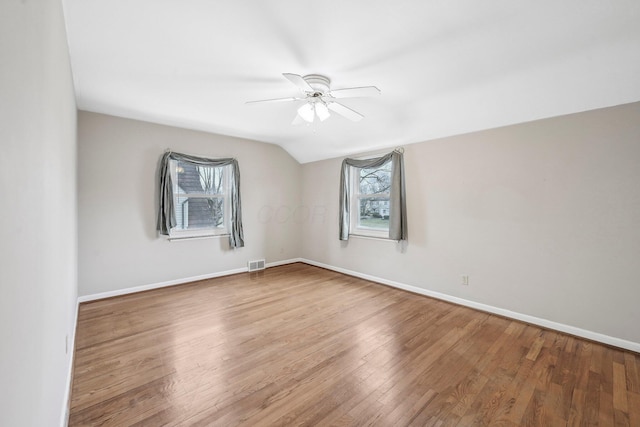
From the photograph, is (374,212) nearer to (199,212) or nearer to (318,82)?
(318,82)

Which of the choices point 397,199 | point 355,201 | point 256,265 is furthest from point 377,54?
point 256,265

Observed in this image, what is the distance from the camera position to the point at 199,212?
180 inches

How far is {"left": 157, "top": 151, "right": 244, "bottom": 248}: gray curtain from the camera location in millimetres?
3996

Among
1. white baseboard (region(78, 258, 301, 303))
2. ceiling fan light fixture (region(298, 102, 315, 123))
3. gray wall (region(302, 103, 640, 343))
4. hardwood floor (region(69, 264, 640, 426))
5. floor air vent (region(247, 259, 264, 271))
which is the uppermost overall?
ceiling fan light fixture (region(298, 102, 315, 123))

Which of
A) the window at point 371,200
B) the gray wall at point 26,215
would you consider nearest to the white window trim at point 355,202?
the window at point 371,200

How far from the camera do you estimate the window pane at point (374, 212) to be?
4508 millimetres

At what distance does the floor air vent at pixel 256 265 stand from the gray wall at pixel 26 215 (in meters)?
3.70

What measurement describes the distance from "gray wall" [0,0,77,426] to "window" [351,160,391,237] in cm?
388

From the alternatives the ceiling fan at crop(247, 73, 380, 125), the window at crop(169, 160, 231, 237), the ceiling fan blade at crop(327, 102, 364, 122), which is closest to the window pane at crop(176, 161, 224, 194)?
the window at crop(169, 160, 231, 237)

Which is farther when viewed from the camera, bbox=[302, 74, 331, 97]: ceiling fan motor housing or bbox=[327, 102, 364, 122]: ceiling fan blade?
bbox=[327, 102, 364, 122]: ceiling fan blade

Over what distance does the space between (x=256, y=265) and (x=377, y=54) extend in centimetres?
408

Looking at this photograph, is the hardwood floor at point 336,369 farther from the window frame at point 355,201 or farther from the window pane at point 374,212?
the window frame at point 355,201

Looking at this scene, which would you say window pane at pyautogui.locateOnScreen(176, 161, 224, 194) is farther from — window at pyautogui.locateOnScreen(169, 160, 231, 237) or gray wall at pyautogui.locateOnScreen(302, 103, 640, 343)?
gray wall at pyautogui.locateOnScreen(302, 103, 640, 343)

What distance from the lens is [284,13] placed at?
1.72 meters
